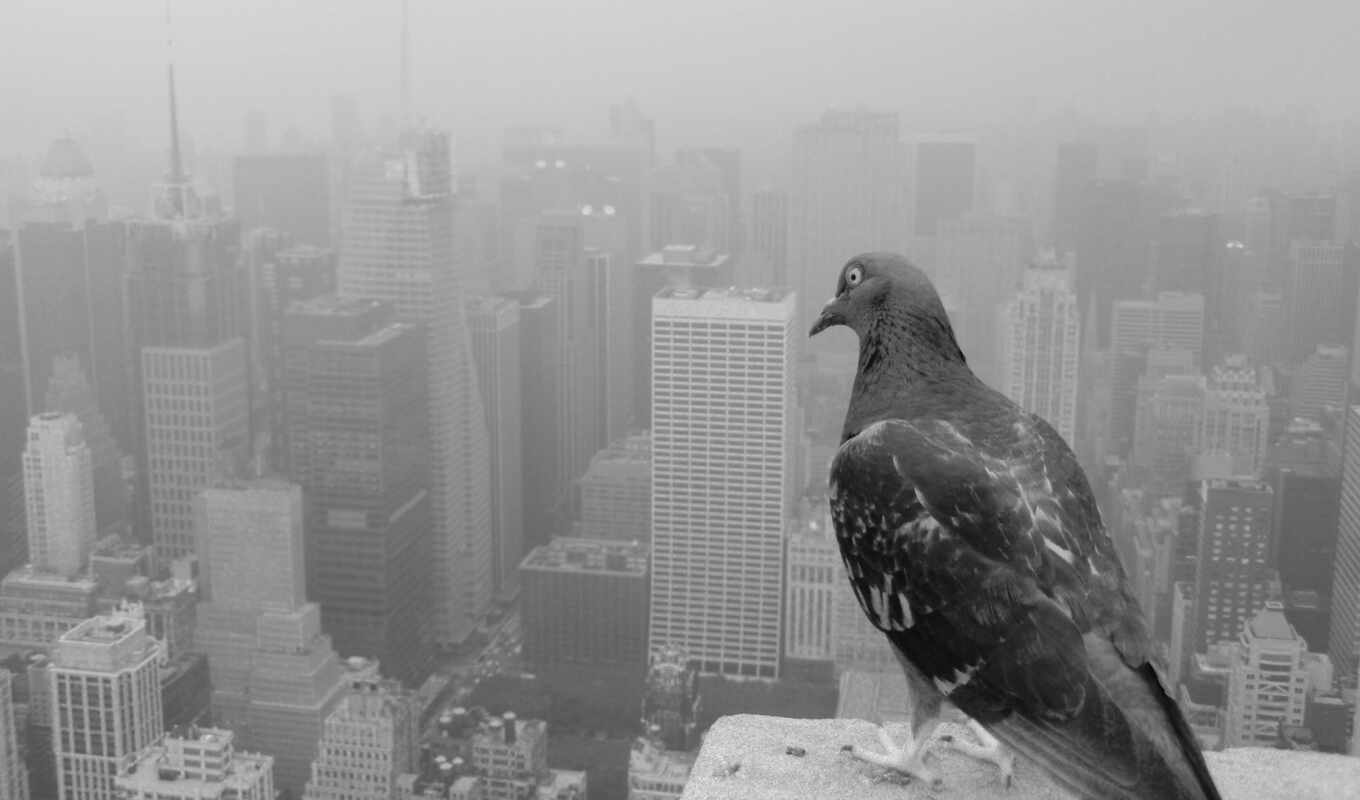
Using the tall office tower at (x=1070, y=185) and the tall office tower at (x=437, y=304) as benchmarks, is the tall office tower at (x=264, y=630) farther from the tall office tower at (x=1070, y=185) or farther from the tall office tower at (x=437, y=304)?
the tall office tower at (x=1070, y=185)

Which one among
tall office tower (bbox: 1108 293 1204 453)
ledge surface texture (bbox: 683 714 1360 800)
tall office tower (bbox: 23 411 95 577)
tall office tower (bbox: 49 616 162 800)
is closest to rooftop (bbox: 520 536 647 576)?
tall office tower (bbox: 23 411 95 577)

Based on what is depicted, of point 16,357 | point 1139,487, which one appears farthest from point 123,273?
point 1139,487

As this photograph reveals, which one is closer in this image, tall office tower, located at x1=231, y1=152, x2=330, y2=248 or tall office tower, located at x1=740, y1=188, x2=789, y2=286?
tall office tower, located at x1=740, y1=188, x2=789, y2=286

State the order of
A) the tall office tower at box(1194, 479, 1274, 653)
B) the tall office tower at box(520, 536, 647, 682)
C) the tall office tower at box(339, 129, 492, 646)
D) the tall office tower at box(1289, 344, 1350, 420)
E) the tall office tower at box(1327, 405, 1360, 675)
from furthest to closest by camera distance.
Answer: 1. the tall office tower at box(339, 129, 492, 646)
2. the tall office tower at box(520, 536, 647, 682)
3. the tall office tower at box(1289, 344, 1350, 420)
4. the tall office tower at box(1194, 479, 1274, 653)
5. the tall office tower at box(1327, 405, 1360, 675)

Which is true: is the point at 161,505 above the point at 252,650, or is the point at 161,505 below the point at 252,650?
above

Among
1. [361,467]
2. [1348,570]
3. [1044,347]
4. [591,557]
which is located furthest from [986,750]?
[361,467]

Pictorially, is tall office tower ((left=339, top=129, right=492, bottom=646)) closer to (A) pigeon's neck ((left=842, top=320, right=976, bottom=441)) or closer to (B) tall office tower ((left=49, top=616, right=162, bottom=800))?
(B) tall office tower ((left=49, top=616, right=162, bottom=800))

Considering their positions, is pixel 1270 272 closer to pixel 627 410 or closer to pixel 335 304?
pixel 627 410
